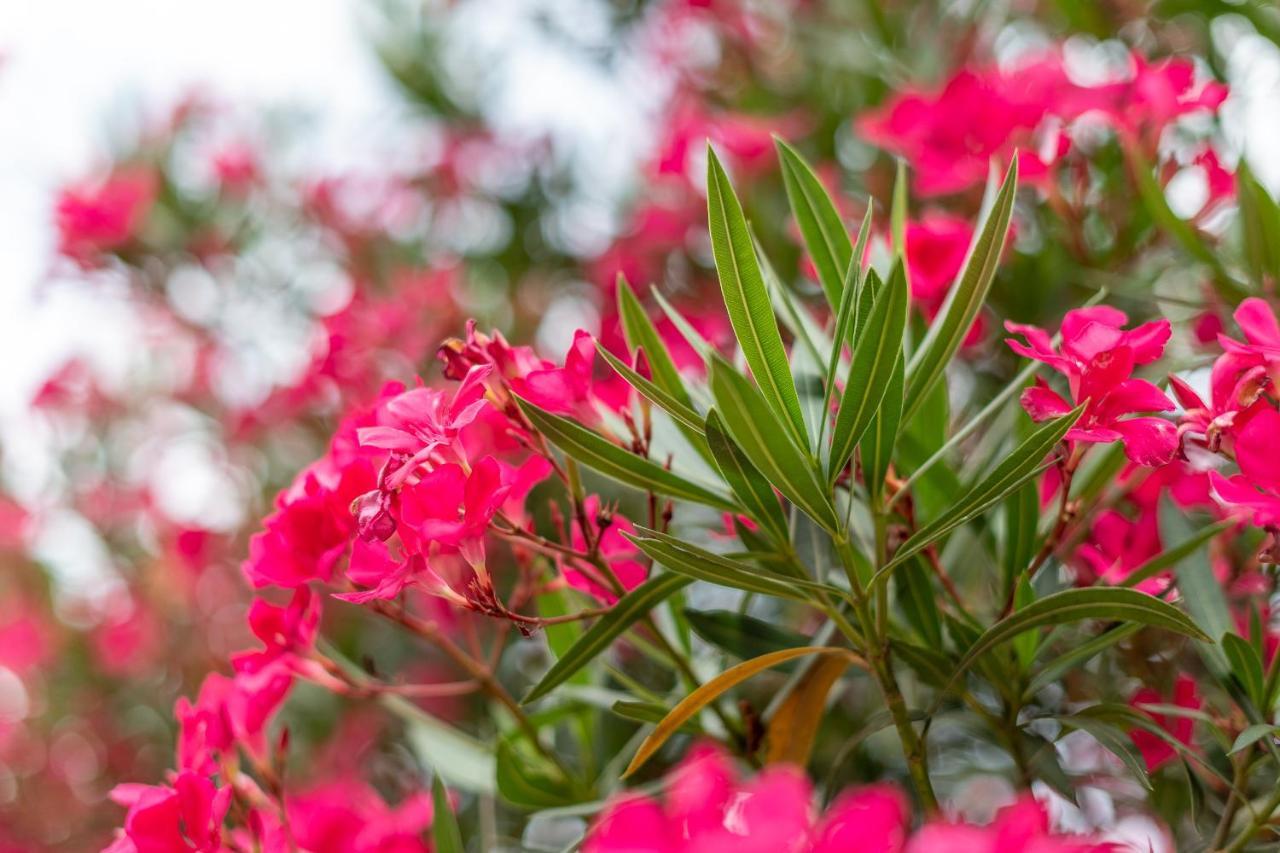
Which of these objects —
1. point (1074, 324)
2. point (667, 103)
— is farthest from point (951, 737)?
point (667, 103)

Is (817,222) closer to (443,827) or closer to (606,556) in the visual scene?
(606,556)

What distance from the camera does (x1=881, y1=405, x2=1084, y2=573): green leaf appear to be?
2.03 ft

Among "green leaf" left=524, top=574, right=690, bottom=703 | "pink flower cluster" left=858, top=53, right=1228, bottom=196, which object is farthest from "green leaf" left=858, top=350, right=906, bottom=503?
"pink flower cluster" left=858, top=53, right=1228, bottom=196

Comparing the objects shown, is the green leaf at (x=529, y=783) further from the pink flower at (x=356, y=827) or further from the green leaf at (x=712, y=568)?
the green leaf at (x=712, y=568)

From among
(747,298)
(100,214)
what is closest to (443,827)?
(747,298)

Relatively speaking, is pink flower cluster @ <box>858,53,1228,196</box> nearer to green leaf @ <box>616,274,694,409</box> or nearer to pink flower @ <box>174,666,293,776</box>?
green leaf @ <box>616,274,694,409</box>

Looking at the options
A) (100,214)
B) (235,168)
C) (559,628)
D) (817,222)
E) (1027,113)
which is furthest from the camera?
(235,168)

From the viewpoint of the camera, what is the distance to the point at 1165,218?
1006mm

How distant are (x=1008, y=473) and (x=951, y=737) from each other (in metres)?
0.83

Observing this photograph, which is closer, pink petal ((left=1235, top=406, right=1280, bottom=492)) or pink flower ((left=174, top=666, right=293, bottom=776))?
pink petal ((left=1235, top=406, right=1280, bottom=492))

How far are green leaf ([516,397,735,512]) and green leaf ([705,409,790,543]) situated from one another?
36mm

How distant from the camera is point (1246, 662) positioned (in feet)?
2.39

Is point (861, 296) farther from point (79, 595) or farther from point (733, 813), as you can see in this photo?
point (79, 595)

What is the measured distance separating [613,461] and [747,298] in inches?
5.0
